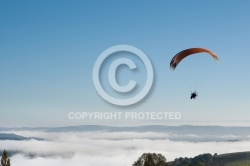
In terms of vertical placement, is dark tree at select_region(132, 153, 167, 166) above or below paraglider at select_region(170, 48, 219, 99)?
below

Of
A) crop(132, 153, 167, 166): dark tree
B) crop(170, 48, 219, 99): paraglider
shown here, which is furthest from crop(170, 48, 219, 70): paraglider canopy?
crop(132, 153, 167, 166): dark tree

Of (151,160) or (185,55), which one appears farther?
(151,160)

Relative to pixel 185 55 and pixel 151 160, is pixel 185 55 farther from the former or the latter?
pixel 151 160

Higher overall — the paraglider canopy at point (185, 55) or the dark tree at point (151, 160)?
the paraglider canopy at point (185, 55)

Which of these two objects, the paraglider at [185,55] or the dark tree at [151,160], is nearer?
the paraglider at [185,55]

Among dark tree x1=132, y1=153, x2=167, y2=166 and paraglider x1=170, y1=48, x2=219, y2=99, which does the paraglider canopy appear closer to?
paraglider x1=170, y1=48, x2=219, y2=99

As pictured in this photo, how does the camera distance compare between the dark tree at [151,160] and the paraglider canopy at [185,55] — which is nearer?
the paraglider canopy at [185,55]

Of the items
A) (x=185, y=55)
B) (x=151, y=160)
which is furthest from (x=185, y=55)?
(x=151, y=160)

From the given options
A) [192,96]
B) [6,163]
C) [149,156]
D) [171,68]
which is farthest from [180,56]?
[6,163]

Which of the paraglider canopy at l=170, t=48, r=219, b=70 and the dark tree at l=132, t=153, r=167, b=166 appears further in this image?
the dark tree at l=132, t=153, r=167, b=166

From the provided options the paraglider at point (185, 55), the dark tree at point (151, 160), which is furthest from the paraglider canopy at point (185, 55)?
the dark tree at point (151, 160)

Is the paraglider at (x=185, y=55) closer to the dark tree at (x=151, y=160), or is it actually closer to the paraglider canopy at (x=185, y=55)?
the paraglider canopy at (x=185, y=55)

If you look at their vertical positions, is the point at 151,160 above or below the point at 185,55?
below

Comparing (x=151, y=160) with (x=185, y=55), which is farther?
(x=151, y=160)
